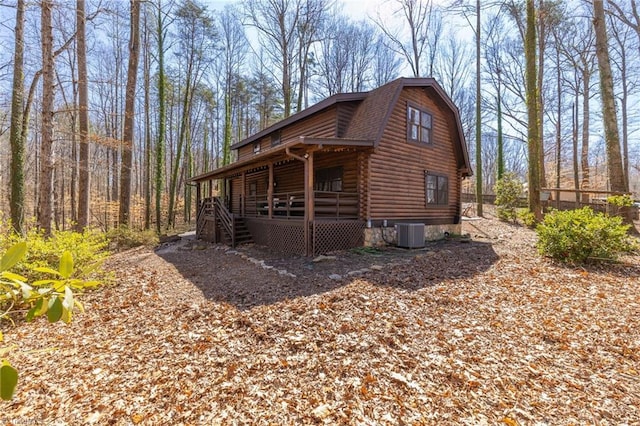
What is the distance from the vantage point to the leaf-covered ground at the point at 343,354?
2.64 meters

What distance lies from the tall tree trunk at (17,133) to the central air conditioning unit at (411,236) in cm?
1220

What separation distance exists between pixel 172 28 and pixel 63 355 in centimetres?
2049

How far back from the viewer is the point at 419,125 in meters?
12.1

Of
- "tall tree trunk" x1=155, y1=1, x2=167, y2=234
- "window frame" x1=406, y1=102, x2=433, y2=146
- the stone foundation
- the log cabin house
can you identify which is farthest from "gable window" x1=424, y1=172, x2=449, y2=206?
"tall tree trunk" x1=155, y1=1, x2=167, y2=234

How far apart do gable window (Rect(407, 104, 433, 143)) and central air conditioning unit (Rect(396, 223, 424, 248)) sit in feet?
12.1

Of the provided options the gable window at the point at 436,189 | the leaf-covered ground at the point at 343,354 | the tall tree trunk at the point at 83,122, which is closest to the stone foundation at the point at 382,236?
the gable window at the point at 436,189

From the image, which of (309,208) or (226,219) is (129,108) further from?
(309,208)

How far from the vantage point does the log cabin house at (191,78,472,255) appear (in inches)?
368

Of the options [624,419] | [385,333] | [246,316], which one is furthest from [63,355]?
[624,419]

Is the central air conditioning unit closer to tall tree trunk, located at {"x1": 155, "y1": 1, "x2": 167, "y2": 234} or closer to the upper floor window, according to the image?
the upper floor window

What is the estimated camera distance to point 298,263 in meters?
7.96

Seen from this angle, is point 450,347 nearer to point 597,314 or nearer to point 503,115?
point 597,314

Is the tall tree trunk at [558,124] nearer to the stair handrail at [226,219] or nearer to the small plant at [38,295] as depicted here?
the stair handrail at [226,219]

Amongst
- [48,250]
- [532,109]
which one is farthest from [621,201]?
[48,250]
